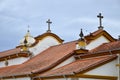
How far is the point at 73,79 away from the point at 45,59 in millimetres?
7936

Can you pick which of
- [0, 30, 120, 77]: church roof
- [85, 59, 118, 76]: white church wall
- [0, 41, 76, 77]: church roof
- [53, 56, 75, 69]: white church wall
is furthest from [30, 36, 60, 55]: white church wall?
[85, 59, 118, 76]: white church wall

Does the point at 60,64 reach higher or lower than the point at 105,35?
lower

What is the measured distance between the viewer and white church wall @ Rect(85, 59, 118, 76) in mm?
22062

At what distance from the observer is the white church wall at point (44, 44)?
32844mm

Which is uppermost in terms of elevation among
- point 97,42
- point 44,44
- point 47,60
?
point 44,44

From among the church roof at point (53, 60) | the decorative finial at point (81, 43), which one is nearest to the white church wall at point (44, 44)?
the church roof at point (53, 60)

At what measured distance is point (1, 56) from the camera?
119 ft

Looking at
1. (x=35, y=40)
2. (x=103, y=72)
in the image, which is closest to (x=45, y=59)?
(x=35, y=40)

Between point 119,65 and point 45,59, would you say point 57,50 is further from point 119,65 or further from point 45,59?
point 119,65

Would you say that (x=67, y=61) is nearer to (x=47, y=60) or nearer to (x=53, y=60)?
(x=53, y=60)

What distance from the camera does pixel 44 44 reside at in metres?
33.5

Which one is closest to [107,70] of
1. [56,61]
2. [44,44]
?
[56,61]

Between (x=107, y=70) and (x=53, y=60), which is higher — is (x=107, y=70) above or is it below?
below

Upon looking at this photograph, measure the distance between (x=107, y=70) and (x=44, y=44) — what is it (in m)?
12.1
